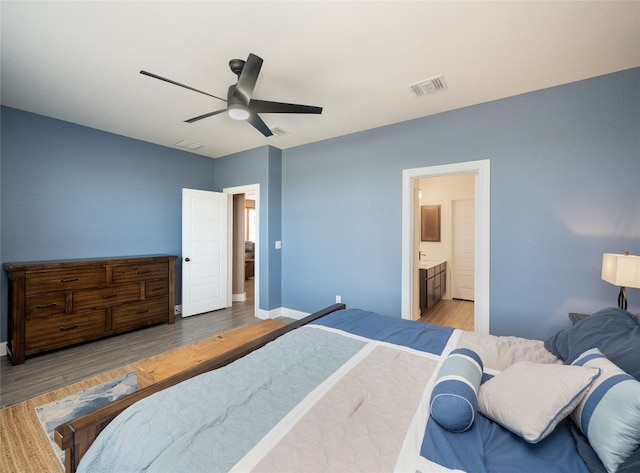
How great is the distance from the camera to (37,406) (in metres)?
2.13

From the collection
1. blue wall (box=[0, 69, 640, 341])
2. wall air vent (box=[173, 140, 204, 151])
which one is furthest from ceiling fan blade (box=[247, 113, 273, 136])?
wall air vent (box=[173, 140, 204, 151])

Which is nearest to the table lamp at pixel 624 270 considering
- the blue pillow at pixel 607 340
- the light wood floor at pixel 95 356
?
the blue pillow at pixel 607 340

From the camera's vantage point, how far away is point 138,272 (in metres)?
3.73

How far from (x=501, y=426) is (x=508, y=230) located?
2.25m

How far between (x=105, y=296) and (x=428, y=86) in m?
4.40

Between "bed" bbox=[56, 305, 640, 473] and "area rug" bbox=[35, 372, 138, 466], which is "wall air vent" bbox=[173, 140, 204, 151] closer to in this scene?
"area rug" bbox=[35, 372, 138, 466]

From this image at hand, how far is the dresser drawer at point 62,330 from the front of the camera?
290cm

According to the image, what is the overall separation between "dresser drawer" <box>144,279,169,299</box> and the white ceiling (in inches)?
89.4

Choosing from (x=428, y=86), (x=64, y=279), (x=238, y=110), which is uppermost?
(x=428, y=86)

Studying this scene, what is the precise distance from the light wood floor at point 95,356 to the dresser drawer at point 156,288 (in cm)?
48

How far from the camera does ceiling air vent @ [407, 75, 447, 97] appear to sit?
2.47 metres

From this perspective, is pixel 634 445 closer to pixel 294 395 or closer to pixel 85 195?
pixel 294 395

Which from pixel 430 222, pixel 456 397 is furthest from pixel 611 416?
pixel 430 222

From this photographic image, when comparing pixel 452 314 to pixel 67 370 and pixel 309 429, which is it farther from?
pixel 67 370
